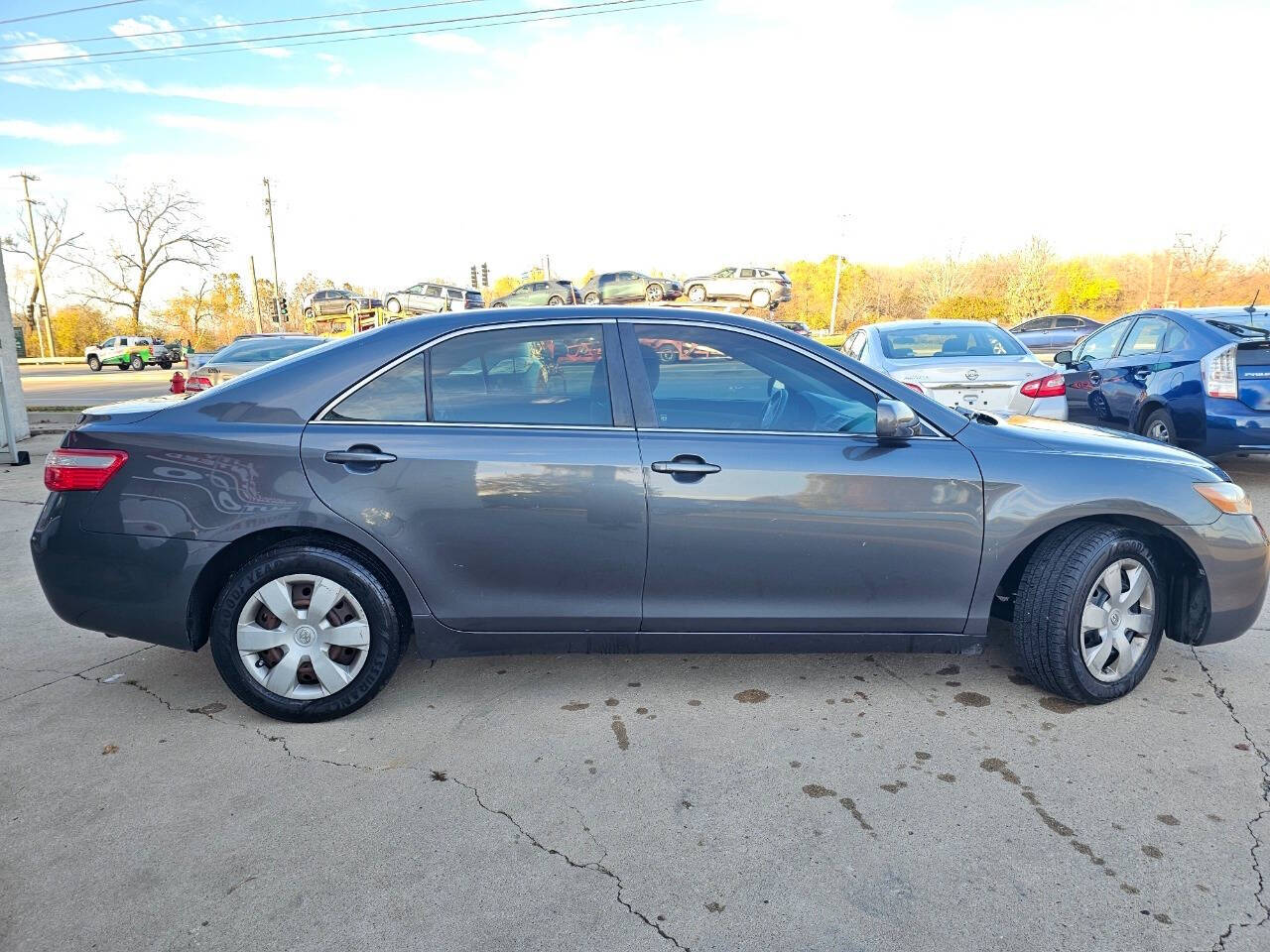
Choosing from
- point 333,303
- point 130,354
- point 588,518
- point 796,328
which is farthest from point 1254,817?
point 130,354

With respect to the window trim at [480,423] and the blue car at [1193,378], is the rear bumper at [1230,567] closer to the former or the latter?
the window trim at [480,423]

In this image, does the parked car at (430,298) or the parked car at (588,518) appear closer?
the parked car at (588,518)

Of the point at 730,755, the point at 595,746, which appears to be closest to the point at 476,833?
the point at 595,746

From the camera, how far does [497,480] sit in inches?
121

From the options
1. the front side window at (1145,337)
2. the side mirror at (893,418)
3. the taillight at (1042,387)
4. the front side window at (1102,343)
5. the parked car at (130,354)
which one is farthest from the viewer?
the parked car at (130,354)

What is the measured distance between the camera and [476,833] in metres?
2.52

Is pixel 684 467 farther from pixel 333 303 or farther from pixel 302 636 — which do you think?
pixel 333 303

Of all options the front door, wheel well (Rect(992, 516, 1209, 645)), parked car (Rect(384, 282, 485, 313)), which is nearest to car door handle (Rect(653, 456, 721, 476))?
the front door

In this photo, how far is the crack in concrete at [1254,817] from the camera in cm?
210

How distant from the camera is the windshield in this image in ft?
39.4

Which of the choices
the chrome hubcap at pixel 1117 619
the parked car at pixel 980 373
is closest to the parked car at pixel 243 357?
the parked car at pixel 980 373

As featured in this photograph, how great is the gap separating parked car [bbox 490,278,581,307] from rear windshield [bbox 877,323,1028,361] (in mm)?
18596

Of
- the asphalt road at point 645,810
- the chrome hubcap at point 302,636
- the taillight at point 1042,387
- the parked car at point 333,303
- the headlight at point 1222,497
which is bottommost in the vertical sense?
the asphalt road at point 645,810

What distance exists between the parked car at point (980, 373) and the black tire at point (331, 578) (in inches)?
202
